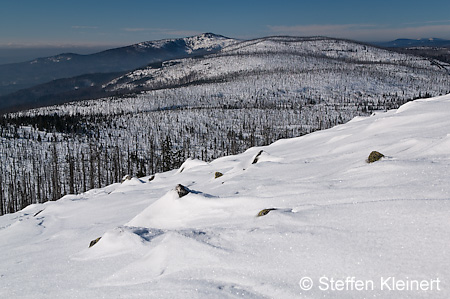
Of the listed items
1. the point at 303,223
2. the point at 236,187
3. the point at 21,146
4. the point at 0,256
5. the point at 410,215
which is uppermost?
the point at 410,215

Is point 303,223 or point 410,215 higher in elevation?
point 410,215

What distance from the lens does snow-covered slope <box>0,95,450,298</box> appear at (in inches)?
211

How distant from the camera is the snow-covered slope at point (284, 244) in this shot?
5.36 m

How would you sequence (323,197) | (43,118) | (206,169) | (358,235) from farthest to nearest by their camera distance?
(43,118)
(206,169)
(323,197)
(358,235)

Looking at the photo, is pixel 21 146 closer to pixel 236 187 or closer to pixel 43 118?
pixel 43 118

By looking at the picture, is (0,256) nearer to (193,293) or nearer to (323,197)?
(193,293)

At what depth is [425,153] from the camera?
34.2ft

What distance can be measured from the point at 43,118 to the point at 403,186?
552 ft

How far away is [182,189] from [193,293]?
5.92 m

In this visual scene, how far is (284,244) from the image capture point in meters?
6.62

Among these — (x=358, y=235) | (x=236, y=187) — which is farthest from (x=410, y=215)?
(x=236, y=187)

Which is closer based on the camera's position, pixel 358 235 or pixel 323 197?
pixel 358 235

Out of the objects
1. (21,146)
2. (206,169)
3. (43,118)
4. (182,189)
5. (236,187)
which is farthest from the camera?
(43,118)

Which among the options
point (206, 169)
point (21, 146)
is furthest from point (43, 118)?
point (206, 169)
